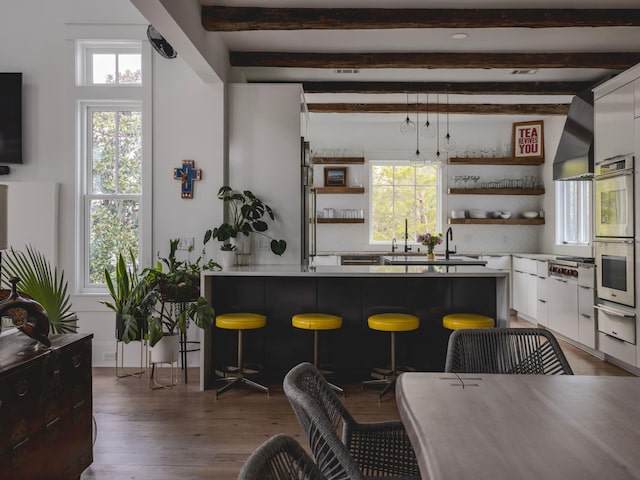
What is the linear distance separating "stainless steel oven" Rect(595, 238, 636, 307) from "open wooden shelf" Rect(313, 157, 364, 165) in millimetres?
4086

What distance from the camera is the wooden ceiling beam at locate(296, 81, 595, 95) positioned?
661cm

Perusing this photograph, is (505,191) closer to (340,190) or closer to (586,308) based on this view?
(340,190)

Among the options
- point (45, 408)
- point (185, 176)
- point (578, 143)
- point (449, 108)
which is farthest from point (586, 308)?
point (45, 408)

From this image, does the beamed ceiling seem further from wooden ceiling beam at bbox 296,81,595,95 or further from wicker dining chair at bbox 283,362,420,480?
wicker dining chair at bbox 283,362,420,480

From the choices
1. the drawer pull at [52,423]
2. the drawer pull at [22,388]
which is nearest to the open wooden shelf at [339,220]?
the drawer pull at [52,423]

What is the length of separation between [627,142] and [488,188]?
11.8ft

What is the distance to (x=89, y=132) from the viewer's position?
17.8 ft

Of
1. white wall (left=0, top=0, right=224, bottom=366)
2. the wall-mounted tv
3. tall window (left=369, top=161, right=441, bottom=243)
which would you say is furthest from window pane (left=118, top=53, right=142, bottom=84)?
tall window (left=369, top=161, right=441, bottom=243)

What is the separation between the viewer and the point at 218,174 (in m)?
5.36

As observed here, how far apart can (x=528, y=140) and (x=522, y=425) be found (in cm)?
811

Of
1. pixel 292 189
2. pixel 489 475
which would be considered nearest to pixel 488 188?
pixel 292 189

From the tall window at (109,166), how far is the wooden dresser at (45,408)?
9.62 feet

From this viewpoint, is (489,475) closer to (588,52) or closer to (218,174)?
(218,174)

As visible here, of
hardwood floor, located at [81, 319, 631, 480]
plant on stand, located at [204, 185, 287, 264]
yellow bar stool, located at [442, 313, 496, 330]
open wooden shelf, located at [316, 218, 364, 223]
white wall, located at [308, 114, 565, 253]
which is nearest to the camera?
hardwood floor, located at [81, 319, 631, 480]
